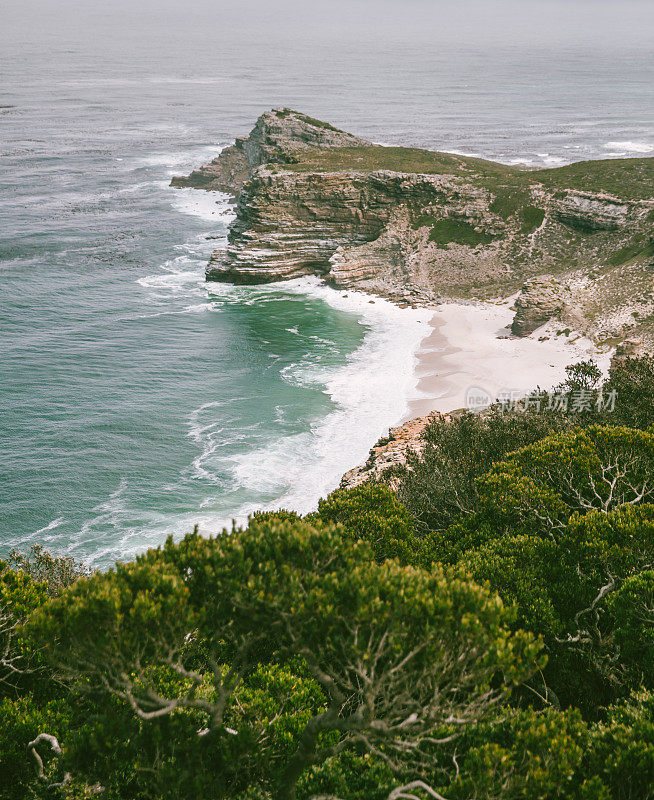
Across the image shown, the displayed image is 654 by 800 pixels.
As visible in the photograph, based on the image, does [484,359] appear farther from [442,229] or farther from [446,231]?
[442,229]

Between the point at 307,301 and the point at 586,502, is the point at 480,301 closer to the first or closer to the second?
the point at 307,301

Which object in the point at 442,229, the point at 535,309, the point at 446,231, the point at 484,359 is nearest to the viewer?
the point at 484,359

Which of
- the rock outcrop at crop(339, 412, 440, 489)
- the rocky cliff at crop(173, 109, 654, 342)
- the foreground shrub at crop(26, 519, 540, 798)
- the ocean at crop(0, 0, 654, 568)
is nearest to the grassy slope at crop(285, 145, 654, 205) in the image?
the rocky cliff at crop(173, 109, 654, 342)

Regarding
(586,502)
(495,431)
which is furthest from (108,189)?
(586,502)

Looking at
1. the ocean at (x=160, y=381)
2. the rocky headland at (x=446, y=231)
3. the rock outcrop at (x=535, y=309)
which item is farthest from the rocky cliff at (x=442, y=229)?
the ocean at (x=160, y=381)

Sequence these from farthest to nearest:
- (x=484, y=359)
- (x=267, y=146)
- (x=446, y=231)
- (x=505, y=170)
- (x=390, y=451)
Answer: (x=267, y=146)
(x=505, y=170)
(x=446, y=231)
(x=484, y=359)
(x=390, y=451)

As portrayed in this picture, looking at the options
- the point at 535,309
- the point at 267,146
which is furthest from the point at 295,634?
the point at 267,146

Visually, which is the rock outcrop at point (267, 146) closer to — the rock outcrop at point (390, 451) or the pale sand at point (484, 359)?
the pale sand at point (484, 359)
